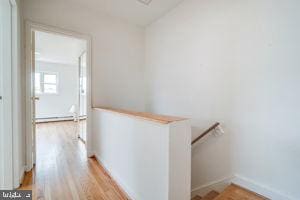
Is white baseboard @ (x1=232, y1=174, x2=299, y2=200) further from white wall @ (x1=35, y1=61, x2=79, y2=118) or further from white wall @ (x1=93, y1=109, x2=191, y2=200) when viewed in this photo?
white wall @ (x1=35, y1=61, x2=79, y2=118)

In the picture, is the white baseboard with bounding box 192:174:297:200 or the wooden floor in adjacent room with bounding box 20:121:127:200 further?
the wooden floor in adjacent room with bounding box 20:121:127:200

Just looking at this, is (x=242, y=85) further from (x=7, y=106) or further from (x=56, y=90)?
(x=56, y=90)

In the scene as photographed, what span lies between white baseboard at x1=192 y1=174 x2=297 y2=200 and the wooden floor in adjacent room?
116cm

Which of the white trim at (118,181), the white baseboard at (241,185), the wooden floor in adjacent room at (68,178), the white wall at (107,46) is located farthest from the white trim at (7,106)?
the white baseboard at (241,185)

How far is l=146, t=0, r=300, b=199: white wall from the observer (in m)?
1.37

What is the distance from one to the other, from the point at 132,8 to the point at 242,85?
89.1 inches

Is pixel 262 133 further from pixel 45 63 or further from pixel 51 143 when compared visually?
pixel 45 63

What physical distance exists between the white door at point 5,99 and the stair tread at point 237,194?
2.27 m

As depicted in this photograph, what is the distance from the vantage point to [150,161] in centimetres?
128

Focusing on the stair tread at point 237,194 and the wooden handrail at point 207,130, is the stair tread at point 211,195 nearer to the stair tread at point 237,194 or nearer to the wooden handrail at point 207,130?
the stair tread at point 237,194

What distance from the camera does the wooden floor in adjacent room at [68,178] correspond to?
1.66 meters

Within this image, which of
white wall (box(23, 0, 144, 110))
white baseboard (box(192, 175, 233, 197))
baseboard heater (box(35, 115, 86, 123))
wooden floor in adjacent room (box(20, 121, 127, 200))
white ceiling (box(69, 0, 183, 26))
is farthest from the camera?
baseboard heater (box(35, 115, 86, 123))

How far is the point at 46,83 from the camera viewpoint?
19.7 feet

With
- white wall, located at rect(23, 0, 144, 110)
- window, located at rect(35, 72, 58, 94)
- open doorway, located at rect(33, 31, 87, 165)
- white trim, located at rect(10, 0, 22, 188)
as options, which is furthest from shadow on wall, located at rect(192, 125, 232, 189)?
window, located at rect(35, 72, 58, 94)
